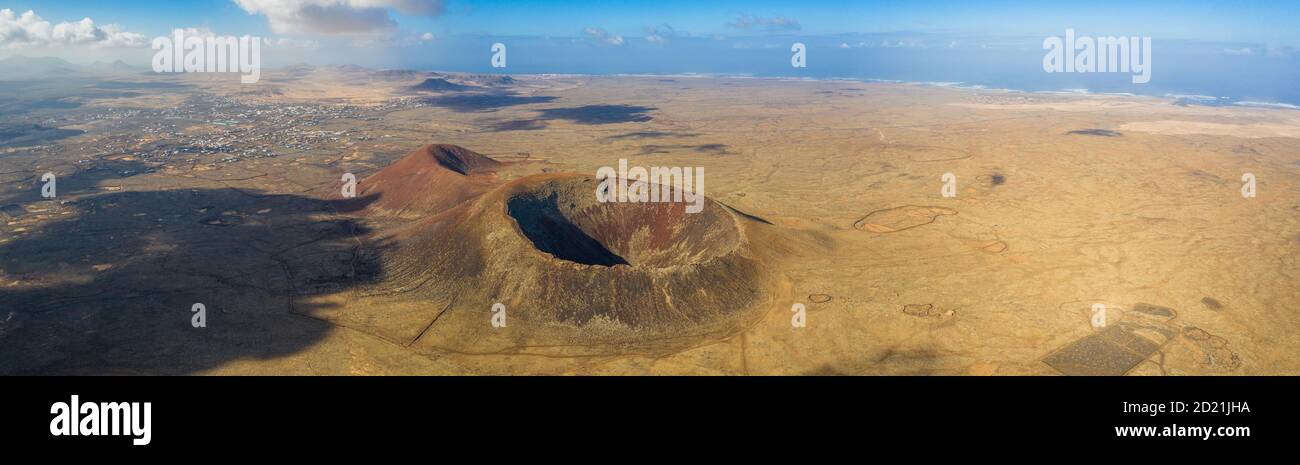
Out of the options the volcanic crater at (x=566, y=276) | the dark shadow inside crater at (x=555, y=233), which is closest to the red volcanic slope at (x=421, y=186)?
the volcanic crater at (x=566, y=276)

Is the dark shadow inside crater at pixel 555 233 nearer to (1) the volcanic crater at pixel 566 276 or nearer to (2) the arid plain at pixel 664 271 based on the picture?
(1) the volcanic crater at pixel 566 276

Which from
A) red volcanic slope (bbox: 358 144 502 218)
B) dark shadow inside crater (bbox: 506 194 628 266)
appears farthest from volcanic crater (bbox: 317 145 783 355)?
red volcanic slope (bbox: 358 144 502 218)

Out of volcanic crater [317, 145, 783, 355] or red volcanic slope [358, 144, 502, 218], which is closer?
volcanic crater [317, 145, 783, 355]

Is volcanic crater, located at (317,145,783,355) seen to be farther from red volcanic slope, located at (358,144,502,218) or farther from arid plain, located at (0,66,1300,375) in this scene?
red volcanic slope, located at (358,144,502,218)

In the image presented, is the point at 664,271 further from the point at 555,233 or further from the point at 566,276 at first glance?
the point at 555,233

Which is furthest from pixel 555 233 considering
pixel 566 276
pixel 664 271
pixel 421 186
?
pixel 421 186

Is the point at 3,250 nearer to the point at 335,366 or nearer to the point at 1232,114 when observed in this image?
the point at 335,366
